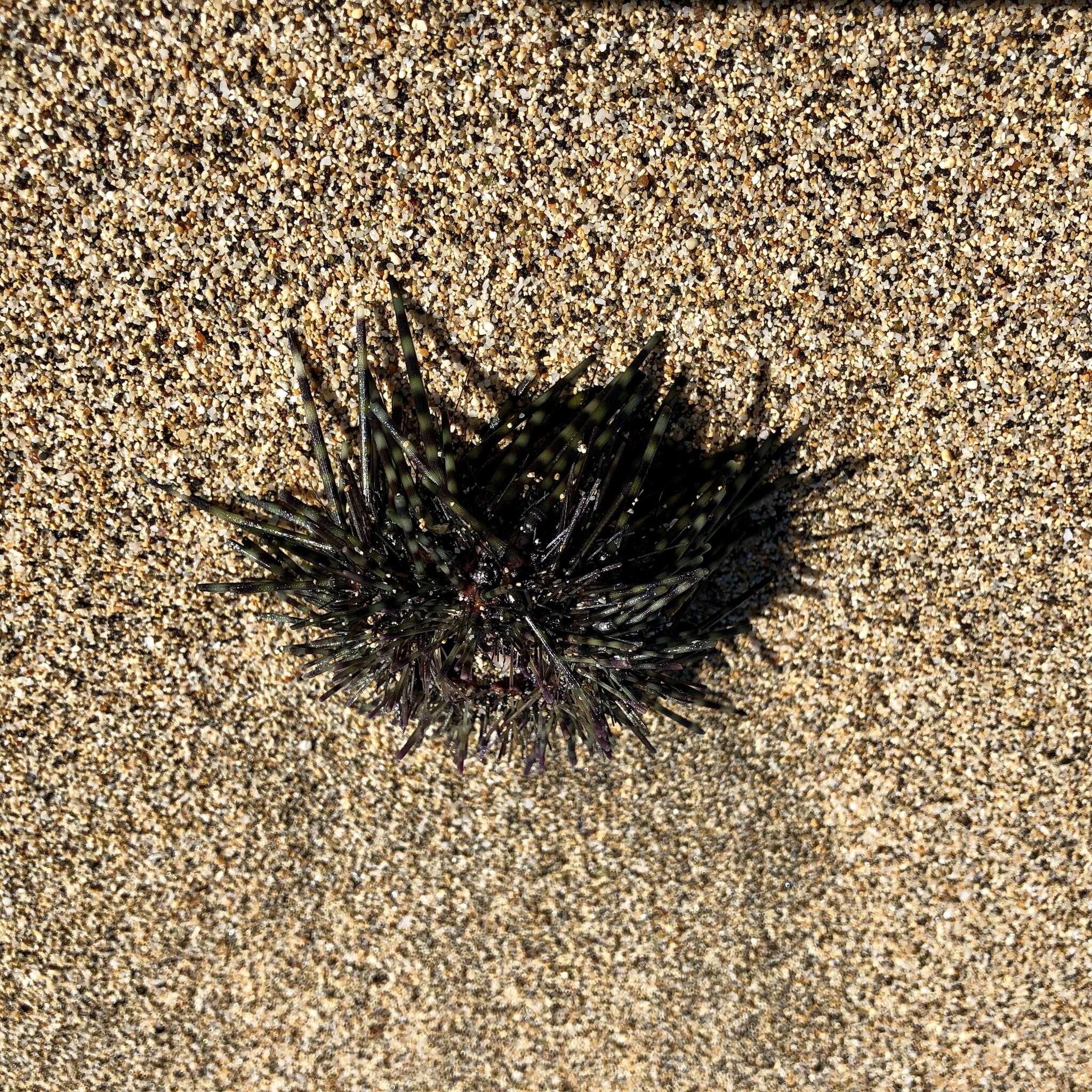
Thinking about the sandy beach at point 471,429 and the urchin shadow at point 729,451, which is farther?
the urchin shadow at point 729,451

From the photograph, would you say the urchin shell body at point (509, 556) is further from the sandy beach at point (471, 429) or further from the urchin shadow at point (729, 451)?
the sandy beach at point (471, 429)

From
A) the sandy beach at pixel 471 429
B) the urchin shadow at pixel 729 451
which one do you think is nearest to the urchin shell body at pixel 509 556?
the urchin shadow at pixel 729 451

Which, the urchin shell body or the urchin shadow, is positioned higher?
the urchin shadow

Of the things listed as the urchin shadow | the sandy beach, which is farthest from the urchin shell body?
the sandy beach

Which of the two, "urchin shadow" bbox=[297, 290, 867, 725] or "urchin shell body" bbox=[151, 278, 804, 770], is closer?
"urchin shell body" bbox=[151, 278, 804, 770]

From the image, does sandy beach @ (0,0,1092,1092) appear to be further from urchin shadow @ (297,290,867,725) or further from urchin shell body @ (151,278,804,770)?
urchin shell body @ (151,278,804,770)

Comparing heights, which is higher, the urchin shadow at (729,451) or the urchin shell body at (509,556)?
the urchin shadow at (729,451)
